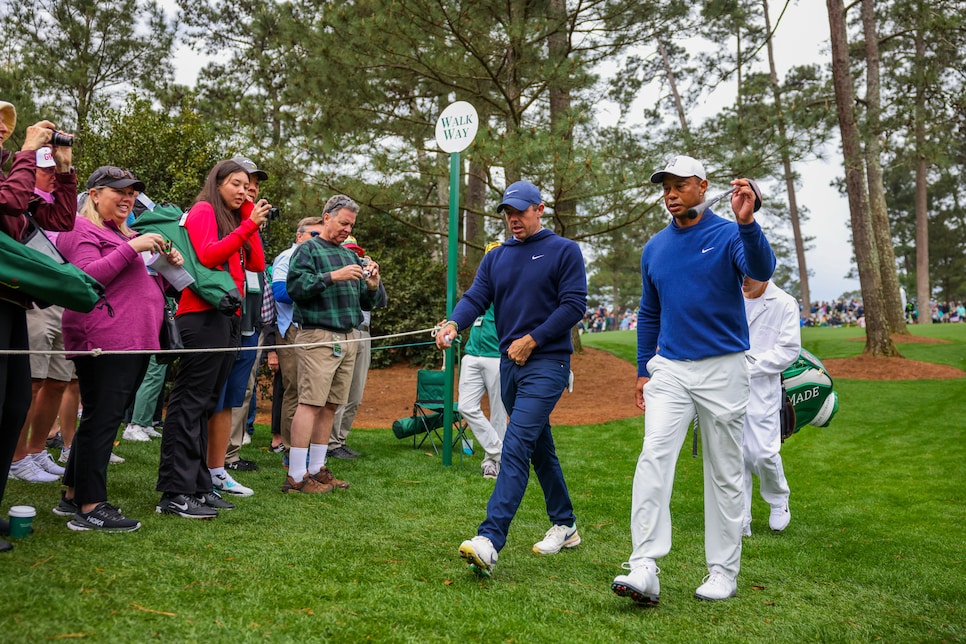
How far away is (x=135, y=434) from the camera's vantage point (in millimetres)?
7348

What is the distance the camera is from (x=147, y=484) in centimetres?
535

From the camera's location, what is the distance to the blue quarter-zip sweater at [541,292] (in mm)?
4254

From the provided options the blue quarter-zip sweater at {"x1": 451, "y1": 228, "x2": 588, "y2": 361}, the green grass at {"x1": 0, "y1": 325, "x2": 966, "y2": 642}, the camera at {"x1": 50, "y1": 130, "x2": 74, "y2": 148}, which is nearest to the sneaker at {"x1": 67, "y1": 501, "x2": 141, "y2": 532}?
the green grass at {"x1": 0, "y1": 325, "x2": 966, "y2": 642}

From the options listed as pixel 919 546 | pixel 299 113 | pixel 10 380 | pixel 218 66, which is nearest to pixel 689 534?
pixel 919 546

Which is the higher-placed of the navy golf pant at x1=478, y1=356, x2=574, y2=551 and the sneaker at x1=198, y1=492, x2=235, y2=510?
the navy golf pant at x1=478, y1=356, x2=574, y2=551

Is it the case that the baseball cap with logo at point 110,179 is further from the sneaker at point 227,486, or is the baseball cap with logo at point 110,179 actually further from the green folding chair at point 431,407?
the green folding chair at point 431,407

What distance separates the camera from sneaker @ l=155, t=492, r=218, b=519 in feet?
14.7

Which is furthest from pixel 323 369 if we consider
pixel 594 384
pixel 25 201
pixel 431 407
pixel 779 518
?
pixel 594 384

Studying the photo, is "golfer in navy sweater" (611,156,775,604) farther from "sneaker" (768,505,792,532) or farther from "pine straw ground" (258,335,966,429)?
"pine straw ground" (258,335,966,429)

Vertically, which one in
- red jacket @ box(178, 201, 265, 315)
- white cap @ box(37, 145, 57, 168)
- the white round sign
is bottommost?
red jacket @ box(178, 201, 265, 315)

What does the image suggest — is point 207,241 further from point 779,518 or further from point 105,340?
point 779,518

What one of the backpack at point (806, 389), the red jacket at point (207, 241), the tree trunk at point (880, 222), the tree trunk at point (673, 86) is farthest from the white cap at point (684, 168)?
the tree trunk at point (673, 86)

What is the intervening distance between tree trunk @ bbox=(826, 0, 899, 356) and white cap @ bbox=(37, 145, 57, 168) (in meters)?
14.4

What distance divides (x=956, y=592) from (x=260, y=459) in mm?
5510
